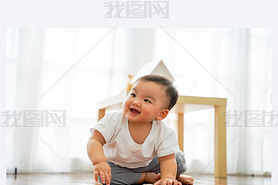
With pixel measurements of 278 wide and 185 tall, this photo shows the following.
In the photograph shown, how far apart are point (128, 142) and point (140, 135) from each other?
0.04 meters

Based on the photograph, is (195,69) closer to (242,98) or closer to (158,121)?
(242,98)

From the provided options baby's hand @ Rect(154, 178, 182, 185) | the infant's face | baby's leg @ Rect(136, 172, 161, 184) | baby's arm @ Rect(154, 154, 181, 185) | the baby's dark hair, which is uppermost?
the baby's dark hair

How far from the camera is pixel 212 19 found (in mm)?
1485

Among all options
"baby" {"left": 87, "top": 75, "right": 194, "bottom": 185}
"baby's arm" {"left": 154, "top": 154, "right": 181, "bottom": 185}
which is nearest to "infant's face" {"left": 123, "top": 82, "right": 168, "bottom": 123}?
"baby" {"left": 87, "top": 75, "right": 194, "bottom": 185}

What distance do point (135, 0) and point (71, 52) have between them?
1.26ft

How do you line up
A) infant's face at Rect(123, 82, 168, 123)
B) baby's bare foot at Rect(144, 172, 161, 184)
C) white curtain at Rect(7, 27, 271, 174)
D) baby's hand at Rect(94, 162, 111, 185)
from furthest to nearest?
white curtain at Rect(7, 27, 271, 174) < baby's bare foot at Rect(144, 172, 161, 184) < infant's face at Rect(123, 82, 168, 123) < baby's hand at Rect(94, 162, 111, 185)

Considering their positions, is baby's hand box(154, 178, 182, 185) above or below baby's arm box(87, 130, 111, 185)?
below

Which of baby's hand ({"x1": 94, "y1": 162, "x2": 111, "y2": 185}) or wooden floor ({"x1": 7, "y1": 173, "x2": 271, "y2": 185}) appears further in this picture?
wooden floor ({"x1": 7, "y1": 173, "x2": 271, "y2": 185})

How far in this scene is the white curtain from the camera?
1402mm

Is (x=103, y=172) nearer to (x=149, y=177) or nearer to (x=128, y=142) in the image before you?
(x=128, y=142)

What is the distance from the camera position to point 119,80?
1.55 meters

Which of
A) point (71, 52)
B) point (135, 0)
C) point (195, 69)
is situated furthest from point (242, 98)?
point (71, 52)

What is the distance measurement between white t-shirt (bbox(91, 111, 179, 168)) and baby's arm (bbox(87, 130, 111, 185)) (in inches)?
0.7

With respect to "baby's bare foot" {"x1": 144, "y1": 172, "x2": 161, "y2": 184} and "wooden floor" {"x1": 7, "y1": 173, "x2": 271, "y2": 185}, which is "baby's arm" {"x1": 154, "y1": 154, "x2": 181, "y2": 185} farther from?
"wooden floor" {"x1": 7, "y1": 173, "x2": 271, "y2": 185}
